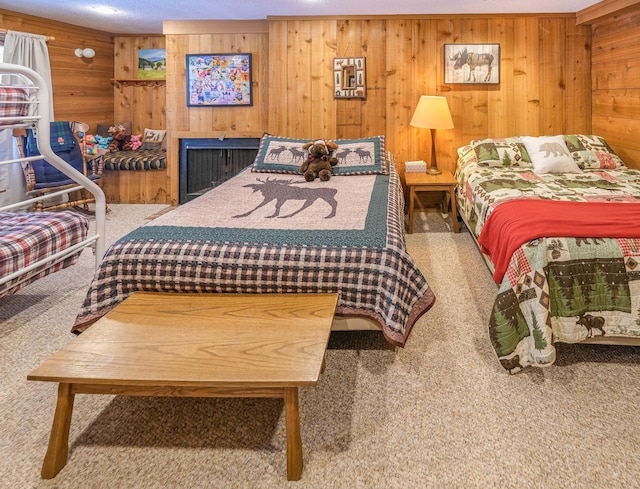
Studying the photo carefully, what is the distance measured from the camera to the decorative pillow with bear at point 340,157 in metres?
4.18

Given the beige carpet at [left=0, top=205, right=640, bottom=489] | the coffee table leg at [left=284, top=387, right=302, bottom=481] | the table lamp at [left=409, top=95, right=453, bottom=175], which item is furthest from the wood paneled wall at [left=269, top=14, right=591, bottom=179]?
the coffee table leg at [left=284, top=387, right=302, bottom=481]

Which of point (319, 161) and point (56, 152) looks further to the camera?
point (56, 152)

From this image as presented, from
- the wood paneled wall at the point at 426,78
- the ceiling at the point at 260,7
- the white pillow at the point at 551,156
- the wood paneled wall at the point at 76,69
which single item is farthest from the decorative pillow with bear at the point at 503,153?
the wood paneled wall at the point at 76,69

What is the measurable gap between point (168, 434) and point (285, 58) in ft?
13.2

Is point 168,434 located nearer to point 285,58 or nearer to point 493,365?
point 493,365

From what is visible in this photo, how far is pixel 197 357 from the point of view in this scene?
1.61 m

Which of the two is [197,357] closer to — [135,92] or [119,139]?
[119,139]

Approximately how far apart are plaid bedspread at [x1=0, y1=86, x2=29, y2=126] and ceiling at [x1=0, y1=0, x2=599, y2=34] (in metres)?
2.28

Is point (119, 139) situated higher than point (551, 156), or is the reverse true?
point (119, 139)

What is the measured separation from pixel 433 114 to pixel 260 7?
1.81 m

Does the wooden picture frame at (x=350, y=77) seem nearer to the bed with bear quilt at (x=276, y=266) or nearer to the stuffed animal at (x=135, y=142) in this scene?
the bed with bear quilt at (x=276, y=266)

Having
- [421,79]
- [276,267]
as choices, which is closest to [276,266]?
[276,267]

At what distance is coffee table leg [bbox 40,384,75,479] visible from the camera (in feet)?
5.07

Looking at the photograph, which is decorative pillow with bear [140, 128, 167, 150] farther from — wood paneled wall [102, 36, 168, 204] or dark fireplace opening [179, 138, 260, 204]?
dark fireplace opening [179, 138, 260, 204]
